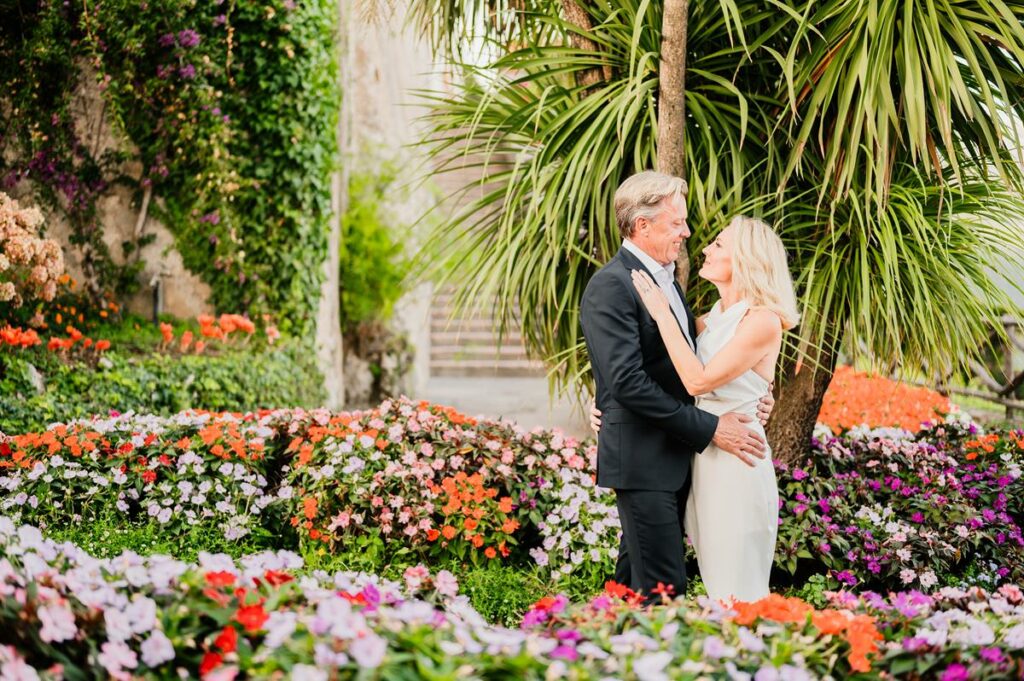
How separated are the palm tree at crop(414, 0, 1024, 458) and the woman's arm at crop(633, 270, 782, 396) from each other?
2.95 ft

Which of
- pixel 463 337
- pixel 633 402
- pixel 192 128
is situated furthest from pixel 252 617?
pixel 463 337

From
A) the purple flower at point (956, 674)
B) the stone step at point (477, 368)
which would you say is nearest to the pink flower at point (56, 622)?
the purple flower at point (956, 674)

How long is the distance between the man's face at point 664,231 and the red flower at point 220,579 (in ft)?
4.66

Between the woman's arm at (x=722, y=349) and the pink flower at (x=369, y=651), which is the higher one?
the woman's arm at (x=722, y=349)

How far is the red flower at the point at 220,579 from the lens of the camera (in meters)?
1.62

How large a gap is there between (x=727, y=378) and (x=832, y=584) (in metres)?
1.32

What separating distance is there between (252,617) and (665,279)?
1499 millimetres

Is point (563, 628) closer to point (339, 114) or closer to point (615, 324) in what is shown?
point (615, 324)

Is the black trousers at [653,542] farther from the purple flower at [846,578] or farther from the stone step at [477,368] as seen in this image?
the stone step at [477,368]

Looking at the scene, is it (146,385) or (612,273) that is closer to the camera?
(612,273)

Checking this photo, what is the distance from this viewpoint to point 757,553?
2.37m

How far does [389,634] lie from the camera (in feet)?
5.07

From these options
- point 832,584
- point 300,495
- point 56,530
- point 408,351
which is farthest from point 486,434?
point 408,351

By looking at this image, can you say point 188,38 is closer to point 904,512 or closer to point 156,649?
point 904,512
